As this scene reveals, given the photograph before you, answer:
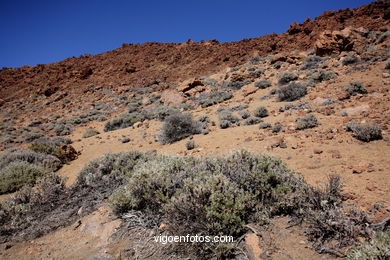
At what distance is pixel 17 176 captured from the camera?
5.94 m

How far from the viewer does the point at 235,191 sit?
9.09ft

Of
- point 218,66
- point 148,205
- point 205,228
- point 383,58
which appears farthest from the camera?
point 218,66

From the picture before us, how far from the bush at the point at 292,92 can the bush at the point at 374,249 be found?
778 centimetres

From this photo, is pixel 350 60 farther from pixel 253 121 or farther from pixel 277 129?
pixel 277 129

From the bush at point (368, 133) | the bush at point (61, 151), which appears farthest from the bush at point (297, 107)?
the bush at point (61, 151)

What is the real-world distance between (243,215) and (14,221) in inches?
157

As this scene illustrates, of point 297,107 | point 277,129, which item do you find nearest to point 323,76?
point 297,107

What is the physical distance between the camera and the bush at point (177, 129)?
8.14 meters

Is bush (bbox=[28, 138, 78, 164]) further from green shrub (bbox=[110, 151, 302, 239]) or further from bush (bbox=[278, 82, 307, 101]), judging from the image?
bush (bbox=[278, 82, 307, 101])

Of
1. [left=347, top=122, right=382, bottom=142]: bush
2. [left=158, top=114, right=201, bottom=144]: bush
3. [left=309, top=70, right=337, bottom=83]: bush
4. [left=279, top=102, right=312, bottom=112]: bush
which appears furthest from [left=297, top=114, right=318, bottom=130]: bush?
[left=309, top=70, right=337, bottom=83]: bush

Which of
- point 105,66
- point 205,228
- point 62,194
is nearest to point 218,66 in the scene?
point 105,66

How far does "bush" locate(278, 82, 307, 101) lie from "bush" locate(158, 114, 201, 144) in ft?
12.7

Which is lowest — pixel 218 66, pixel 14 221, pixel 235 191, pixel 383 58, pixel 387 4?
pixel 14 221

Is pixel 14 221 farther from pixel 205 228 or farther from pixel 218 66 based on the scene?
pixel 218 66
